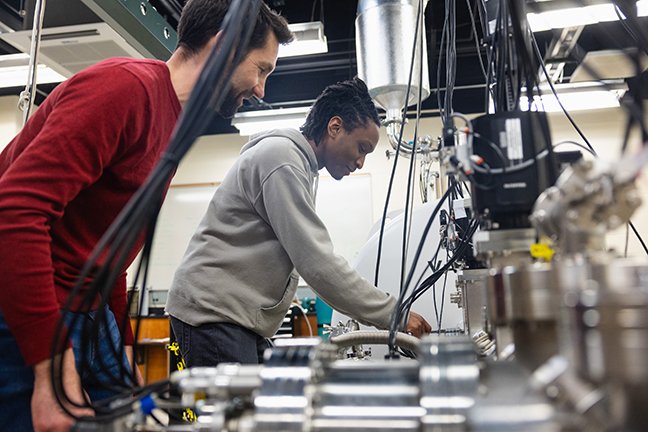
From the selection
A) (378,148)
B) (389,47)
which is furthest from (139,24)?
(378,148)

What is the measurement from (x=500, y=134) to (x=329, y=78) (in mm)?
4505

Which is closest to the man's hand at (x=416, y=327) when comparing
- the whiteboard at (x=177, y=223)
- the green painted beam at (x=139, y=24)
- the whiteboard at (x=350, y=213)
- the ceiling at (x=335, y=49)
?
the green painted beam at (x=139, y=24)

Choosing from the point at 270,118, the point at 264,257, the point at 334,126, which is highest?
the point at 270,118

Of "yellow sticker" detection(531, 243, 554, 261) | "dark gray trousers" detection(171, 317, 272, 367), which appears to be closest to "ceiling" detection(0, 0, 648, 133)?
"dark gray trousers" detection(171, 317, 272, 367)

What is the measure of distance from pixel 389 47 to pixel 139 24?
0.89 meters

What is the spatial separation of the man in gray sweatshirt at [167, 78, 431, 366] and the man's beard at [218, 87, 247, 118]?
0.17m

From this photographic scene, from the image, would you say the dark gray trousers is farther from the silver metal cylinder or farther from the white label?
the white label

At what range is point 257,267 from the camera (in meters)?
1.43

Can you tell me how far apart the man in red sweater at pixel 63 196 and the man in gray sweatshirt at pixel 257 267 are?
0.38 meters

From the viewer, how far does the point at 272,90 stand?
16.8ft

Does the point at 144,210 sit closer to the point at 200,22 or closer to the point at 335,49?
the point at 200,22

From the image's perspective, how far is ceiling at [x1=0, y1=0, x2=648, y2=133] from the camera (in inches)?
136

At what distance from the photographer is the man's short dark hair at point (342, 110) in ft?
5.77

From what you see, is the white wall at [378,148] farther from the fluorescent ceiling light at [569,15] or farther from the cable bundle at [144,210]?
the cable bundle at [144,210]
